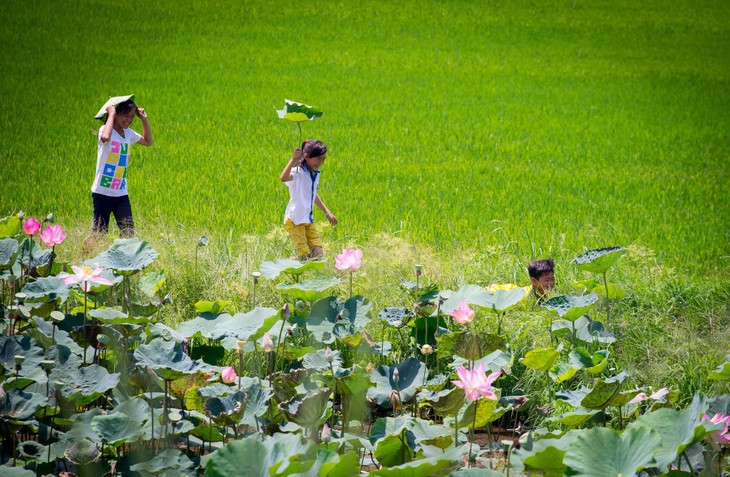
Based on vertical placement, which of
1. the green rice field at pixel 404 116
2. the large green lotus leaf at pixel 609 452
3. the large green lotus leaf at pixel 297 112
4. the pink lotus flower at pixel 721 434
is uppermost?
the large green lotus leaf at pixel 297 112

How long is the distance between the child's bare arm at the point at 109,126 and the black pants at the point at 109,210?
381 mm

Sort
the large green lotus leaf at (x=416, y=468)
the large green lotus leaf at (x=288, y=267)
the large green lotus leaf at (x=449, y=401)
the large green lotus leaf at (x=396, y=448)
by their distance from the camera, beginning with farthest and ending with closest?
the large green lotus leaf at (x=288, y=267), the large green lotus leaf at (x=449, y=401), the large green lotus leaf at (x=396, y=448), the large green lotus leaf at (x=416, y=468)

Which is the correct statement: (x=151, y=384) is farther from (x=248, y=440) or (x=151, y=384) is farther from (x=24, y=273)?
(x=24, y=273)

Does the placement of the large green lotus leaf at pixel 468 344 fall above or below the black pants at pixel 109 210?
above

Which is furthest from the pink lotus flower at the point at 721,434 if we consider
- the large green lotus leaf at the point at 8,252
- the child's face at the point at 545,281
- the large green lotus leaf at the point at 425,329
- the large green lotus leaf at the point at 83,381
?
the large green lotus leaf at the point at 8,252

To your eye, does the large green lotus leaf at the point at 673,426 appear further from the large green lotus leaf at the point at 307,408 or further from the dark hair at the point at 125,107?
the dark hair at the point at 125,107

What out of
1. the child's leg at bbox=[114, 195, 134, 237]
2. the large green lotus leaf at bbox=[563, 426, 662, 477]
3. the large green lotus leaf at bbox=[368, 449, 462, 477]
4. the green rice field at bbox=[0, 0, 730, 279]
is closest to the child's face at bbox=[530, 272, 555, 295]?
the green rice field at bbox=[0, 0, 730, 279]

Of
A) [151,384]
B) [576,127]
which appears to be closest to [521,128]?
[576,127]

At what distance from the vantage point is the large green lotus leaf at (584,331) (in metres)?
3.32

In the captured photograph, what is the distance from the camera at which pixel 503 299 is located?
3.30m

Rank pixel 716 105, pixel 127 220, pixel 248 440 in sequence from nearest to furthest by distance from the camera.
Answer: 1. pixel 248 440
2. pixel 127 220
3. pixel 716 105

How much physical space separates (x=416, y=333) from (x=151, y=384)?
1.17 metres

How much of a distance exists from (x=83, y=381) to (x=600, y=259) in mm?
1964

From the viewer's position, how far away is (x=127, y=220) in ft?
17.4
